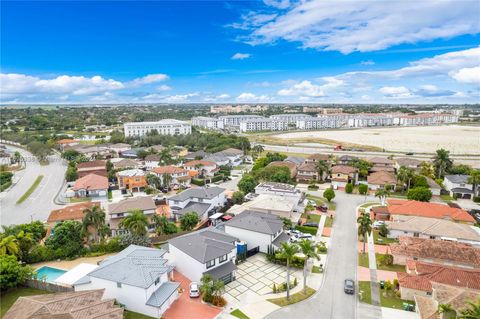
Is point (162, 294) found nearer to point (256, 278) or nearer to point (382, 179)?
point (256, 278)

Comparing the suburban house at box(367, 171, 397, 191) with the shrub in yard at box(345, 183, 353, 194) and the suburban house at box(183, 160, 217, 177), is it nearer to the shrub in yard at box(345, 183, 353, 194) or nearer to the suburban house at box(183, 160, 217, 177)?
the shrub in yard at box(345, 183, 353, 194)

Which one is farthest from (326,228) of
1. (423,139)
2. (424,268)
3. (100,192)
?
(423,139)

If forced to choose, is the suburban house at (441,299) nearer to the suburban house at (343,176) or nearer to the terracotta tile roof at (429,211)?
the terracotta tile roof at (429,211)

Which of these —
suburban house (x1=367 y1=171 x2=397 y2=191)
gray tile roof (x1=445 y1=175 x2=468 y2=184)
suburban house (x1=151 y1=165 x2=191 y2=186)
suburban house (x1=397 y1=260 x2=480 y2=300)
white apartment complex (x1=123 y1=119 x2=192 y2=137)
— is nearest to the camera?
suburban house (x1=397 y1=260 x2=480 y2=300)

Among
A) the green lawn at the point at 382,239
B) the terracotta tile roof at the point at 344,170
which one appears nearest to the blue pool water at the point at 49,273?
the green lawn at the point at 382,239

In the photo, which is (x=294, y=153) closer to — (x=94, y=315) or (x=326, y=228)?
(x=326, y=228)

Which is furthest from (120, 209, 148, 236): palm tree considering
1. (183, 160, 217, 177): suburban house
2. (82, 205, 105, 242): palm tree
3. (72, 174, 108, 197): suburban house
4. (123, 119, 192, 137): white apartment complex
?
(123, 119, 192, 137): white apartment complex
